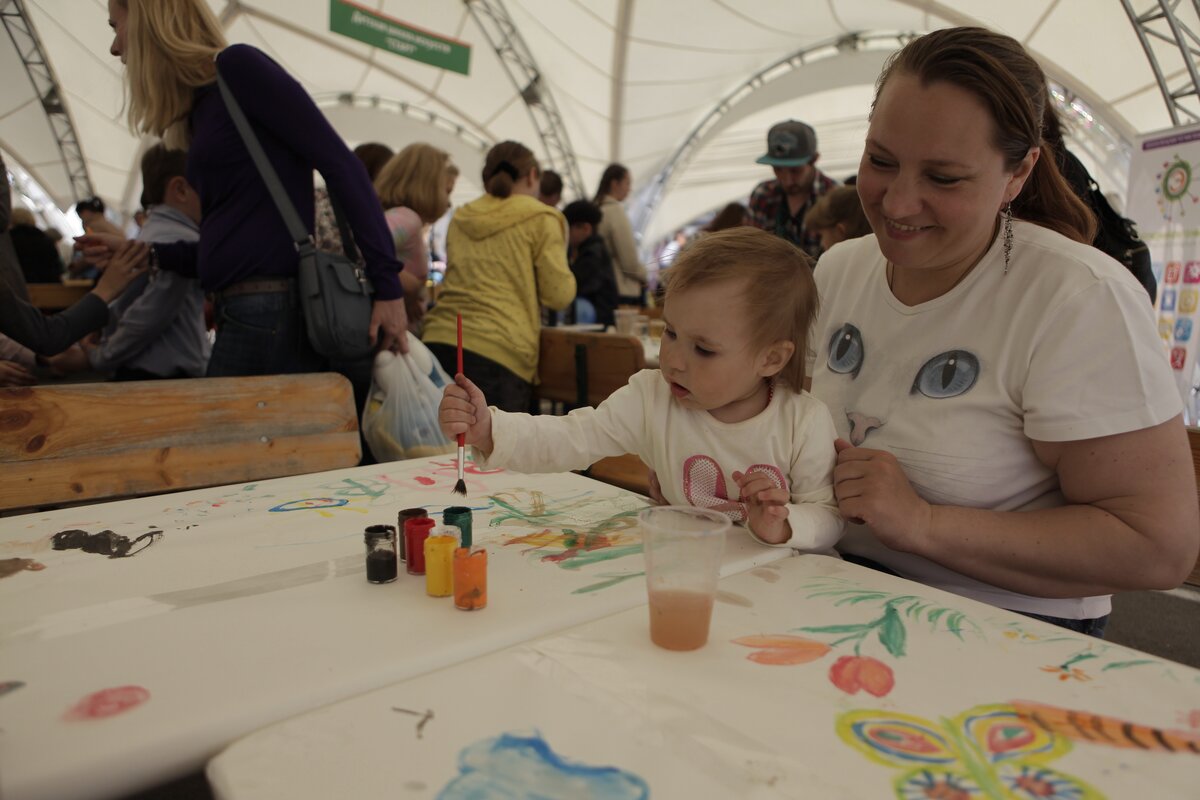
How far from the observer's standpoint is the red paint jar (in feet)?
A: 3.26

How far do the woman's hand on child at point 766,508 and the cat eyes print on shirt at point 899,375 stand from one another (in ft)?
0.99

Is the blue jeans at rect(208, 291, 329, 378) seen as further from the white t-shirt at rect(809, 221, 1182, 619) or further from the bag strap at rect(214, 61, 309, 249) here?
the white t-shirt at rect(809, 221, 1182, 619)

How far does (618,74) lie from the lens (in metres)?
15.9

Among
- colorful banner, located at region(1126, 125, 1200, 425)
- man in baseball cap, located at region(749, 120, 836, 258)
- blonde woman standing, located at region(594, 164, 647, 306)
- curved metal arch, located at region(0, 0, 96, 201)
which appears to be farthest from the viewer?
curved metal arch, located at region(0, 0, 96, 201)

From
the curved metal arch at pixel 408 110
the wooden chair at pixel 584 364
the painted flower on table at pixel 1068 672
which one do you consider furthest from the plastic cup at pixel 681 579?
the curved metal arch at pixel 408 110

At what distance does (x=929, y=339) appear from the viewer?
1271 millimetres

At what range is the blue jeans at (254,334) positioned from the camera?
2094 mm

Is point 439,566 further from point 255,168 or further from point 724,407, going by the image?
point 255,168

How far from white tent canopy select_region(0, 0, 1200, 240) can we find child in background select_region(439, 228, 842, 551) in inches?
424

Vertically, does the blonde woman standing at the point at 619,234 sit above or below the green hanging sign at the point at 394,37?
below

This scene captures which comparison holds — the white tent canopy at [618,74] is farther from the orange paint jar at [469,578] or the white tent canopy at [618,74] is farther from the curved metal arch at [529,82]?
the orange paint jar at [469,578]

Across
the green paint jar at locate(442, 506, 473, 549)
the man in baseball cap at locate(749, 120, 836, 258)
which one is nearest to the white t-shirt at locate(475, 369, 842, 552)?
the green paint jar at locate(442, 506, 473, 549)

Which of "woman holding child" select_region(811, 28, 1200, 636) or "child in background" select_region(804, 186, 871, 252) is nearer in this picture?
"woman holding child" select_region(811, 28, 1200, 636)

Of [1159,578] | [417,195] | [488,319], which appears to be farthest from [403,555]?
[417,195]
